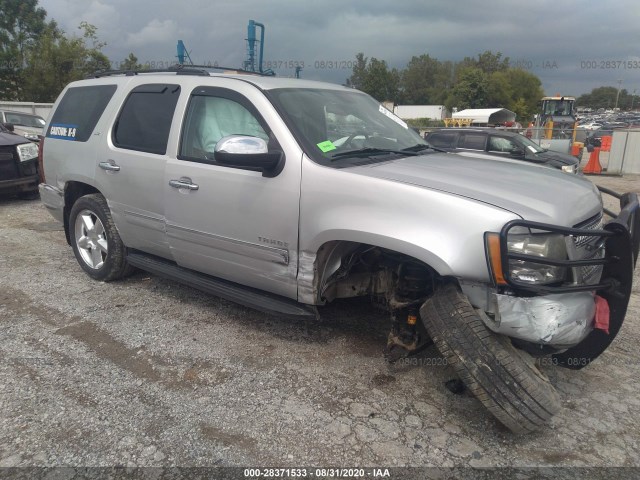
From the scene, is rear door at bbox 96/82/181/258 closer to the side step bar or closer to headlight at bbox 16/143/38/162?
the side step bar

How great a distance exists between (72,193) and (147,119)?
1.45 m

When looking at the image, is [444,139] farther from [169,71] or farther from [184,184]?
[184,184]

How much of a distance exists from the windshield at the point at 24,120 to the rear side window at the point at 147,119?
39.8 ft

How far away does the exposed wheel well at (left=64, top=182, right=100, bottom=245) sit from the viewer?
4.80 meters

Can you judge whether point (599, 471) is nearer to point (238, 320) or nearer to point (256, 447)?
point (256, 447)

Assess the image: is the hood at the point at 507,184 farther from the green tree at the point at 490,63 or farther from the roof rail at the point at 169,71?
the green tree at the point at 490,63

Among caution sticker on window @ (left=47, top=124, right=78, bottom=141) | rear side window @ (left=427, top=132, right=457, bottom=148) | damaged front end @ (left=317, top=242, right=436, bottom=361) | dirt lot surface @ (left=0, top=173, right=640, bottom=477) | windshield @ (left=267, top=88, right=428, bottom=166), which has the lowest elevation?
dirt lot surface @ (left=0, top=173, right=640, bottom=477)

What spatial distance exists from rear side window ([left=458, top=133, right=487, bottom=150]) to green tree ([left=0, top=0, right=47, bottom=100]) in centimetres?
2936

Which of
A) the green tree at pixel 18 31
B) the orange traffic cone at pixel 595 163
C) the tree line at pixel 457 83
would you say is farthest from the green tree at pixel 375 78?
the orange traffic cone at pixel 595 163

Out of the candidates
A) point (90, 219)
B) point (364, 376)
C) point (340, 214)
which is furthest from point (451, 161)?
point (90, 219)

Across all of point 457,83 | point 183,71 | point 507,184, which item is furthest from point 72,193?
point 457,83

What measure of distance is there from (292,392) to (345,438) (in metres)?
0.52

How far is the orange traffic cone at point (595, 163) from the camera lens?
54.1 feet

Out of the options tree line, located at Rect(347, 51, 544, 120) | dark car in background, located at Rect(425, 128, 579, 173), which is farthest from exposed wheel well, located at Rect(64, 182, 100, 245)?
tree line, located at Rect(347, 51, 544, 120)
